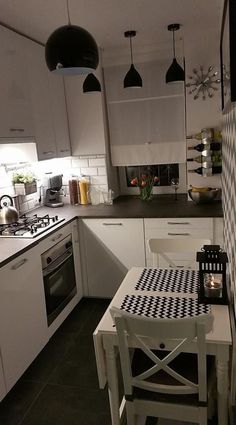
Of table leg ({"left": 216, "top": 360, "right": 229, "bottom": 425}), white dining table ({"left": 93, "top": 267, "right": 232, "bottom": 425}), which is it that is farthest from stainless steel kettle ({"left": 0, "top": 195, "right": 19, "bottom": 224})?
table leg ({"left": 216, "top": 360, "right": 229, "bottom": 425})

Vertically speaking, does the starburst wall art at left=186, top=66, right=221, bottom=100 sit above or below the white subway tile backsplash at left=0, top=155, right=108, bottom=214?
above

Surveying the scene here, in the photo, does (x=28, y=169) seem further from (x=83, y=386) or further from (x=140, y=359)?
(x=140, y=359)

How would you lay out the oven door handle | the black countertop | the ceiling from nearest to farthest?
the ceiling < the oven door handle < the black countertop

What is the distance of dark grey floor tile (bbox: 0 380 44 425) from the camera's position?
7.02 feet

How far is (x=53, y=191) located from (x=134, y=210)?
985 mm

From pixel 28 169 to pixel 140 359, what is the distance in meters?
2.32

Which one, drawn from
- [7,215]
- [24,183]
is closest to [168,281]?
[7,215]

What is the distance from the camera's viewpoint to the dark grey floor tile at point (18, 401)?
2.14 meters

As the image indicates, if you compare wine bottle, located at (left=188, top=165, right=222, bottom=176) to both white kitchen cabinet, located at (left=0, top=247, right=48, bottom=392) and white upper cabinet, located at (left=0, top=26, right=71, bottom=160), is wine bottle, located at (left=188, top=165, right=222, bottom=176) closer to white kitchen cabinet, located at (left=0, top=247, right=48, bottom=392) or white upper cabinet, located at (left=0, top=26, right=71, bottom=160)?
white upper cabinet, located at (left=0, top=26, right=71, bottom=160)

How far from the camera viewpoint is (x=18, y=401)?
7.46 feet

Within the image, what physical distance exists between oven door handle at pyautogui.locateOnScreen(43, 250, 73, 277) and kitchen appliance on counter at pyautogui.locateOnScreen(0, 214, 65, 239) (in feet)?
0.96

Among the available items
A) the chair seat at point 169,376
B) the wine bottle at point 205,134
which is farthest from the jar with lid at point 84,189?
the chair seat at point 169,376

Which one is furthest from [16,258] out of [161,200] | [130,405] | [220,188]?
[220,188]

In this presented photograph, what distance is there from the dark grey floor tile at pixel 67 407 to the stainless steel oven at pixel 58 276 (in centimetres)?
60
